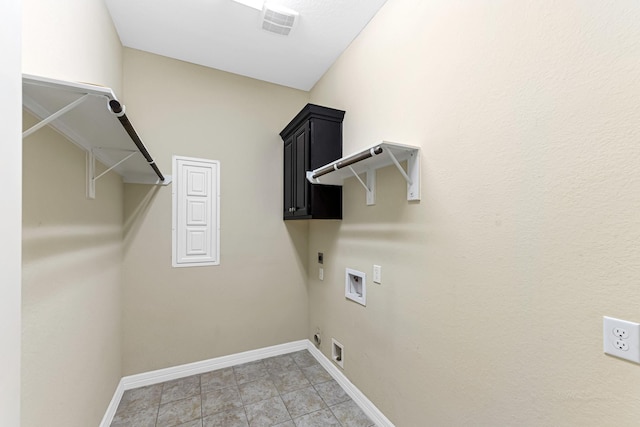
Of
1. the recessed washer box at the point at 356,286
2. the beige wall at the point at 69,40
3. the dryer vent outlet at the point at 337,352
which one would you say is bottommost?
the dryer vent outlet at the point at 337,352

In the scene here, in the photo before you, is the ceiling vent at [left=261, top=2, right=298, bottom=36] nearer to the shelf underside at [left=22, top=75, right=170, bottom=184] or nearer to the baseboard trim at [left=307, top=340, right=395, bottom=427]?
the shelf underside at [left=22, top=75, right=170, bottom=184]

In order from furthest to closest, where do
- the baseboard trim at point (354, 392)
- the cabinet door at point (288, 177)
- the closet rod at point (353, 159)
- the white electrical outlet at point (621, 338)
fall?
the cabinet door at point (288, 177), the baseboard trim at point (354, 392), the closet rod at point (353, 159), the white electrical outlet at point (621, 338)

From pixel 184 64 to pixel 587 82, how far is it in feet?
9.30

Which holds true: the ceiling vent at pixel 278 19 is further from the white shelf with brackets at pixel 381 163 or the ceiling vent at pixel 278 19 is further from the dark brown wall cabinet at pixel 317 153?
the white shelf with brackets at pixel 381 163

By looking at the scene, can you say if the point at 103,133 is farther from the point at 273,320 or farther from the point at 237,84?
the point at 273,320

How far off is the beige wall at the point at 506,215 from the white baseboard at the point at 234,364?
0.47 ft

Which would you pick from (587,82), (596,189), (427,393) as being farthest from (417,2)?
(427,393)

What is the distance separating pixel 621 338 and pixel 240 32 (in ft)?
8.91

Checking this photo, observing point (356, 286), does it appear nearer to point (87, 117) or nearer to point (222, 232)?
point (222, 232)

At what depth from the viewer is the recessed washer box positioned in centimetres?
205

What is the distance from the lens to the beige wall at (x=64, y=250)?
1023mm

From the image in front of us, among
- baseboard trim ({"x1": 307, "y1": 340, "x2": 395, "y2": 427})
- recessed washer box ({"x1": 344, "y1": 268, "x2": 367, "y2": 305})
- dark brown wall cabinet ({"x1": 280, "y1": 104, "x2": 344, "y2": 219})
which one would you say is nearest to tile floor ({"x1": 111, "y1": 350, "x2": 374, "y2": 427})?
baseboard trim ({"x1": 307, "y1": 340, "x2": 395, "y2": 427})

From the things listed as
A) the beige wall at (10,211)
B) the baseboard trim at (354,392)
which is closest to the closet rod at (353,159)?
the beige wall at (10,211)

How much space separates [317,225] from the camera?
2.80m
